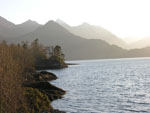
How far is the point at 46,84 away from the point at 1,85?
25.3 metres

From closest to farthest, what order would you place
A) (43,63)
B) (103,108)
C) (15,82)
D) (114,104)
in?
(15,82) → (103,108) → (114,104) → (43,63)

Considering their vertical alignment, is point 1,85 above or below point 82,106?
above

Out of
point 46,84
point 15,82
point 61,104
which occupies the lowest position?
point 61,104

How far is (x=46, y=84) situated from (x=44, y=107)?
1333cm

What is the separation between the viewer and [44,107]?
26.6 meters

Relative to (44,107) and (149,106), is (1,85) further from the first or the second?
(149,106)

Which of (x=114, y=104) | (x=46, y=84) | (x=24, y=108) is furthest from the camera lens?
(x=46, y=84)

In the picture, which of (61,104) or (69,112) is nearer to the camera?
(69,112)

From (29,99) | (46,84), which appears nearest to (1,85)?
(29,99)

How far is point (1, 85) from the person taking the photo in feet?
48.4

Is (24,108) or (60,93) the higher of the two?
(24,108)

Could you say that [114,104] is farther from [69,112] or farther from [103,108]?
[69,112]

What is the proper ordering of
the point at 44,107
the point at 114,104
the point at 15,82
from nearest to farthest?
1. the point at 15,82
2. the point at 44,107
3. the point at 114,104

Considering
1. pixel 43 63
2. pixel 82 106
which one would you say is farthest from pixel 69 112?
pixel 43 63
